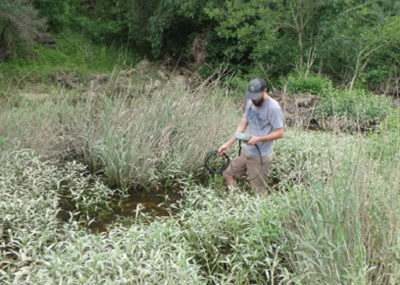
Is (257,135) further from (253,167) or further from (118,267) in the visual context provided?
(118,267)

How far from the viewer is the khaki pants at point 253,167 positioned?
3988mm

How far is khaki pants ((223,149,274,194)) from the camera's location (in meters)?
3.99

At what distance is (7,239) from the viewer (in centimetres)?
304

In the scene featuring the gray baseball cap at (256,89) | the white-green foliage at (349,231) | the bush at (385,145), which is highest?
the gray baseball cap at (256,89)

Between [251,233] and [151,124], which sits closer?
[251,233]

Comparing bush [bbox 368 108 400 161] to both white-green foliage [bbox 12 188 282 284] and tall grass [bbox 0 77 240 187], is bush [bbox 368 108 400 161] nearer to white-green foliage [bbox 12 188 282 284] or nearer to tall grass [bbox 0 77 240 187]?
white-green foliage [bbox 12 188 282 284]

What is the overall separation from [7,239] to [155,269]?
1.45 metres

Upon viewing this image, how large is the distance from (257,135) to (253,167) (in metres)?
0.36

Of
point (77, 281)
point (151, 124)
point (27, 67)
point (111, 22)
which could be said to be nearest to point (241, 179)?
point (151, 124)

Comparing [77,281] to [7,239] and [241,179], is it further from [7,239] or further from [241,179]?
[241,179]

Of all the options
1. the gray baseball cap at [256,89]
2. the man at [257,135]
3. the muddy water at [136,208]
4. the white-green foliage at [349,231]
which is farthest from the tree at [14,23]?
the white-green foliage at [349,231]

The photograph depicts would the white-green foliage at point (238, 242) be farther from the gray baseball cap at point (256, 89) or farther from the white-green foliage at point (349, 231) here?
the gray baseball cap at point (256, 89)

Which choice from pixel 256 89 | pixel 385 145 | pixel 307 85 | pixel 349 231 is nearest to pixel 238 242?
pixel 349 231

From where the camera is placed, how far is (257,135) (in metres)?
3.96
